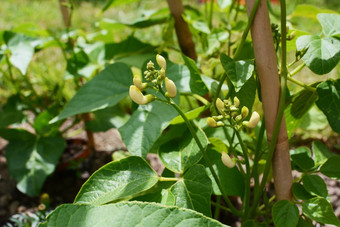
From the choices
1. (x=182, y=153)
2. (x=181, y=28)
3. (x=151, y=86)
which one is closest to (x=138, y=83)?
(x=151, y=86)

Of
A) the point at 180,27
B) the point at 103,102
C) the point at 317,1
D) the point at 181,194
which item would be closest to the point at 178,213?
the point at 181,194

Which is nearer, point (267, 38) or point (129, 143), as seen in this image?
point (267, 38)

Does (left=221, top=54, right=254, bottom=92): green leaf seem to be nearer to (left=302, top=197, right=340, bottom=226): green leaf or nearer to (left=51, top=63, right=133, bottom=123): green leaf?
(left=302, top=197, right=340, bottom=226): green leaf

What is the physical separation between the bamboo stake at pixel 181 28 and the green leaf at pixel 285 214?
0.61 m

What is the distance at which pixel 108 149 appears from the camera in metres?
1.73

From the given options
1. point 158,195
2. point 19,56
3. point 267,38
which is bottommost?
point 158,195

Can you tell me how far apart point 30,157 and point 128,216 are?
858mm

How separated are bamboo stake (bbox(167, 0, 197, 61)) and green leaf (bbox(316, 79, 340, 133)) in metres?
0.53

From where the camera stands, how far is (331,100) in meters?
0.79

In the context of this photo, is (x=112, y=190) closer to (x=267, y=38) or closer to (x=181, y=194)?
(x=181, y=194)

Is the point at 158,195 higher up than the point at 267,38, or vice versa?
the point at 267,38

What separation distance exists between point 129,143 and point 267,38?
0.39 meters

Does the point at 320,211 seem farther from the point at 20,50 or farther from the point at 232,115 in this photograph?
the point at 20,50

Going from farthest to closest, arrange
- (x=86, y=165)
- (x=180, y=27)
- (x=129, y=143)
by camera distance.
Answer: (x=86, y=165), (x=180, y=27), (x=129, y=143)
